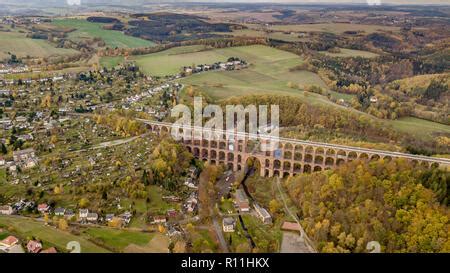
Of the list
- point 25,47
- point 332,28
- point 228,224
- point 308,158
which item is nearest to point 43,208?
point 228,224

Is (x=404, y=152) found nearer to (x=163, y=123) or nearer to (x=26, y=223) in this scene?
(x=163, y=123)

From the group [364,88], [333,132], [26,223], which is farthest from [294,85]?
[26,223]

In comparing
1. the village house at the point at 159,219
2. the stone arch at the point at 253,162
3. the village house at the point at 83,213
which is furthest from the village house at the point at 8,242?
the stone arch at the point at 253,162

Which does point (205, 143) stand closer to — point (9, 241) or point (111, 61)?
point (9, 241)

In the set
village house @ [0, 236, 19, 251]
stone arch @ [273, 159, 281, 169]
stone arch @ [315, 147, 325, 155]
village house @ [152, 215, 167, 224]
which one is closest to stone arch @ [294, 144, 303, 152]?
stone arch @ [315, 147, 325, 155]

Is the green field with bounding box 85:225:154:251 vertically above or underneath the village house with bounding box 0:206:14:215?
underneath

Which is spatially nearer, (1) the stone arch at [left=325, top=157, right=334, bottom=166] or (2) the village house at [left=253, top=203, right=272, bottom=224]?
(2) the village house at [left=253, top=203, right=272, bottom=224]

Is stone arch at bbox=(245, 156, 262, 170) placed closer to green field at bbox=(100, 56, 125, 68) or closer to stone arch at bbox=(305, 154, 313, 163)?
stone arch at bbox=(305, 154, 313, 163)
